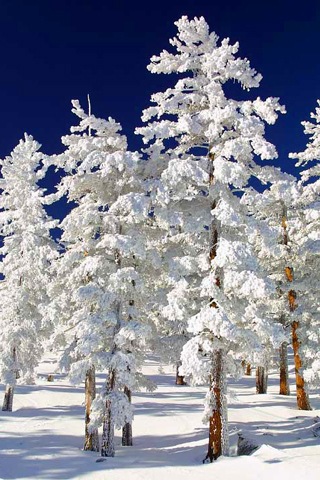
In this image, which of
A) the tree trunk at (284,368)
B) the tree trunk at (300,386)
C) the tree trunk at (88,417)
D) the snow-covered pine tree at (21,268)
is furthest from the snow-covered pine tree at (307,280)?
the snow-covered pine tree at (21,268)

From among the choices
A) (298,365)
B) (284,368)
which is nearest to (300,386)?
(298,365)

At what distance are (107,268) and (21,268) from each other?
428 inches

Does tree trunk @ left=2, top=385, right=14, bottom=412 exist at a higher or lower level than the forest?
lower

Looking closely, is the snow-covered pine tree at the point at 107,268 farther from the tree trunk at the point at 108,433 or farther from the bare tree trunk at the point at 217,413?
the bare tree trunk at the point at 217,413

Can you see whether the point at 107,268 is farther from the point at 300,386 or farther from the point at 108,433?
the point at 300,386

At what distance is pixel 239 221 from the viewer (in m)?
12.0

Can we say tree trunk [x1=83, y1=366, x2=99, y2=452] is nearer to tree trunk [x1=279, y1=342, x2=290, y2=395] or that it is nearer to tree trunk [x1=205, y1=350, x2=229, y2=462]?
tree trunk [x1=205, y1=350, x2=229, y2=462]

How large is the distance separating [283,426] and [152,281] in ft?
30.6

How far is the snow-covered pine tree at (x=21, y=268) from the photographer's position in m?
22.8

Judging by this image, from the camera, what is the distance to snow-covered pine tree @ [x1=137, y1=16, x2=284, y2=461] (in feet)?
39.8

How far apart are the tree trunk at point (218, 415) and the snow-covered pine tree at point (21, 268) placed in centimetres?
1258

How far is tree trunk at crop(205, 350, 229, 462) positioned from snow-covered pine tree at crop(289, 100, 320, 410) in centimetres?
835

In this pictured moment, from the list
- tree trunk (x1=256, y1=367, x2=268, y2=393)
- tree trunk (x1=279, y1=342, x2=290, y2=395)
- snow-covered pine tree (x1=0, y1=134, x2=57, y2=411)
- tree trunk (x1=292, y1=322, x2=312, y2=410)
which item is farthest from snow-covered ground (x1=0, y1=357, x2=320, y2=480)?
snow-covered pine tree (x1=0, y1=134, x2=57, y2=411)

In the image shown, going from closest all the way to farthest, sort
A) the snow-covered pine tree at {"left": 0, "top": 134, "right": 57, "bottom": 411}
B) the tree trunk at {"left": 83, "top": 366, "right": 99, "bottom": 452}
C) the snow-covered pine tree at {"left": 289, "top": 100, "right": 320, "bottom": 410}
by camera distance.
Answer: the tree trunk at {"left": 83, "top": 366, "right": 99, "bottom": 452}, the snow-covered pine tree at {"left": 289, "top": 100, "right": 320, "bottom": 410}, the snow-covered pine tree at {"left": 0, "top": 134, "right": 57, "bottom": 411}
